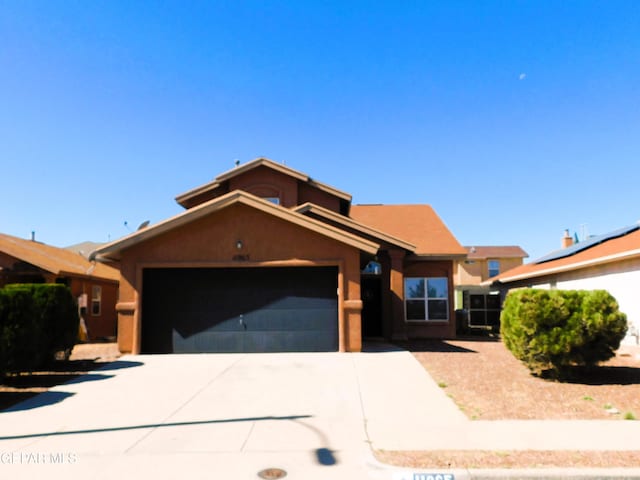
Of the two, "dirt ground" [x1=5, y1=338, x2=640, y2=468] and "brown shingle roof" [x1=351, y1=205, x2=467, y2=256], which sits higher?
"brown shingle roof" [x1=351, y1=205, x2=467, y2=256]

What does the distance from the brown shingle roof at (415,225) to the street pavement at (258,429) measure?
9.53 metres

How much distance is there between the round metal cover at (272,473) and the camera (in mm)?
5301

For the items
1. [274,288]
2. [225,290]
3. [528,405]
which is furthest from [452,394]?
[225,290]

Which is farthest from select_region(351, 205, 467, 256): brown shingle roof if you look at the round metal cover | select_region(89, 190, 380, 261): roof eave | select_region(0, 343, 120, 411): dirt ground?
the round metal cover

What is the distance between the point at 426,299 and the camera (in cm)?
1953

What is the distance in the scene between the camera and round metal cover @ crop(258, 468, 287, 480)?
5.30 metres

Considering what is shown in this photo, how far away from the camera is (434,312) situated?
19406 mm

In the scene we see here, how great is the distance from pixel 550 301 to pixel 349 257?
5.81 m

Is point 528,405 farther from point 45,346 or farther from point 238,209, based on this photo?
point 45,346

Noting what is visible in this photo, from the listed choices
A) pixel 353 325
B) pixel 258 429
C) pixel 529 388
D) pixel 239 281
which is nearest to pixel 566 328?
pixel 529 388

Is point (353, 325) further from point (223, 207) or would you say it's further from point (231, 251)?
point (223, 207)

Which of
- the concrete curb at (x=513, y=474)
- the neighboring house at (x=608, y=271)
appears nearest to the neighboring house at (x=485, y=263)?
the neighboring house at (x=608, y=271)

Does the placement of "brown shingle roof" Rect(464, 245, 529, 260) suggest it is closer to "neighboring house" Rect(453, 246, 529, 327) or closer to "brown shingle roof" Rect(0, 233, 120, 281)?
"neighboring house" Rect(453, 246, 529, 327)

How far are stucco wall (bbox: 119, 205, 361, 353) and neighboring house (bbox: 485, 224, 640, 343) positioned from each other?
26.8 ft
